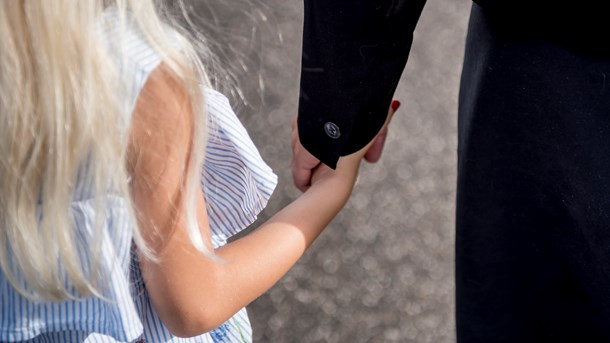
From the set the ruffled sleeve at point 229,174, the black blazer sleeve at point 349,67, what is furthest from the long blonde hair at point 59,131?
the black blazer sleeve at point 349,67

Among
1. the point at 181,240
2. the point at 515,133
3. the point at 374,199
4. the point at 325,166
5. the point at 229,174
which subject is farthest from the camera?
the point at 374,199

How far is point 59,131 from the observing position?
996 millimetres

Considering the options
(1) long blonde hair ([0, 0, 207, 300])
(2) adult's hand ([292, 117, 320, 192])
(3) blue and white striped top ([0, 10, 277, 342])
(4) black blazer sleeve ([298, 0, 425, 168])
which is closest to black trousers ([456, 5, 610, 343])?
(4) black blazer sleeve ([298, 0, 425, 168])

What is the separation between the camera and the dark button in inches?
58.1

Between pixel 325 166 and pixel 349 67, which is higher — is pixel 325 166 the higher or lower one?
the lower one

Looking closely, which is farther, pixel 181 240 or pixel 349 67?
pixel 349 67

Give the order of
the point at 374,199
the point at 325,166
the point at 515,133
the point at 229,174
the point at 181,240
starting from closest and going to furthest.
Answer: the point at 181,240 → the point at 229,174 → the point at 515,133 → the point at 325,166 → the point at 374,199

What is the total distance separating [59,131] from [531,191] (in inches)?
30.0

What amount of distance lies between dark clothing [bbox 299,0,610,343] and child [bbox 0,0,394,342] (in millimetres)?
293

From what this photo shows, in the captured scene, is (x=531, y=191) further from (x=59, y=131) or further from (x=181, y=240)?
(x=59, y=131)

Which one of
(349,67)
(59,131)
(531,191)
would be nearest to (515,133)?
(531,191)

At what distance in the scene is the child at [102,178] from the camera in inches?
39.0

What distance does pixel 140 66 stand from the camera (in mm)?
1032

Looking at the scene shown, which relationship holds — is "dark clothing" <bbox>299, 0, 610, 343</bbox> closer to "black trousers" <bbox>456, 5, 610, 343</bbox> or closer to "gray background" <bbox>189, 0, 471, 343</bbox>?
"black trousers" <bbox>456, 5, 610, 343</bbox>
